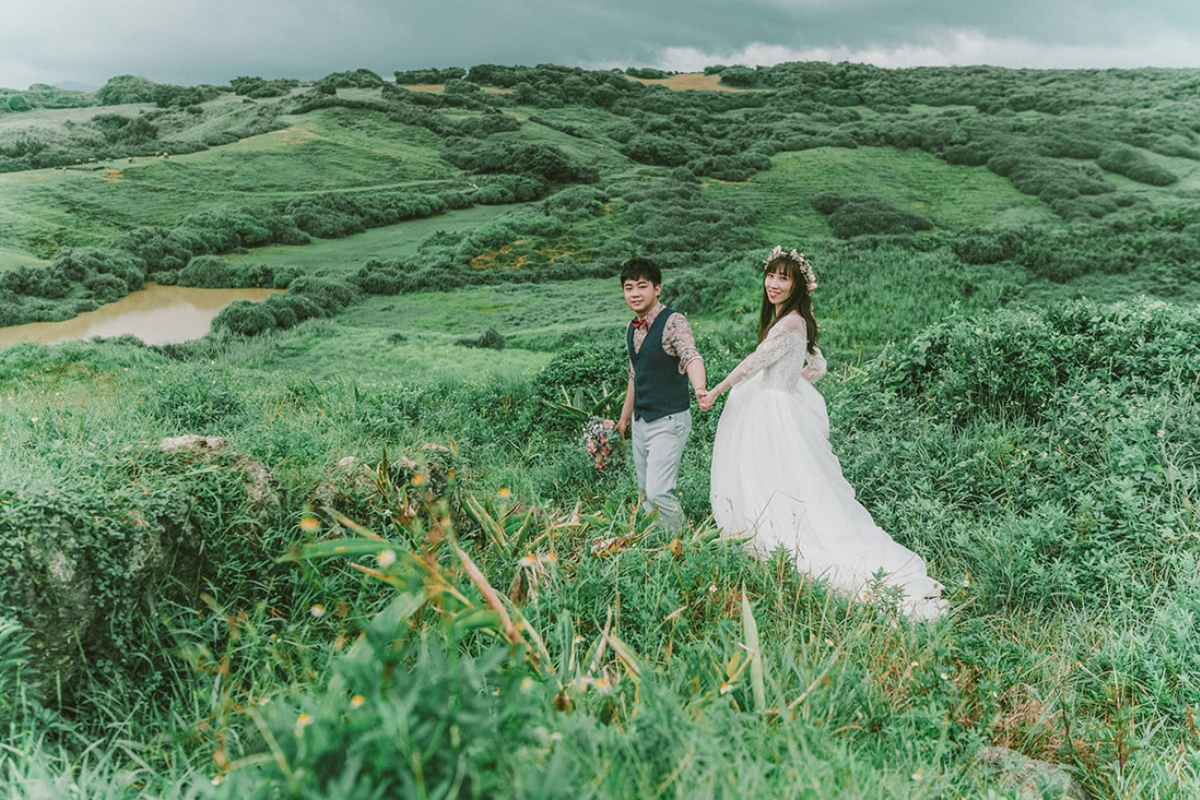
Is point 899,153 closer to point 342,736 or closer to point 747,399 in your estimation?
point 747,399

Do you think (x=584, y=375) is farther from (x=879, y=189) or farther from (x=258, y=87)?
(x=879, y=189)

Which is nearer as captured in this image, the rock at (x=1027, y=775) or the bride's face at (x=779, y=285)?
the rock at (x=1027, y=775)

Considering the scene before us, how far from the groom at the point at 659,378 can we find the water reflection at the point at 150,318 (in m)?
6.03

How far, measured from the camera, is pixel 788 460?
4.03 m

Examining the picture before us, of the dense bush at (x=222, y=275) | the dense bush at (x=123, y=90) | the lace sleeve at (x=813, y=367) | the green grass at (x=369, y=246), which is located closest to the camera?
the lace sleeve at (x=813, y=367)

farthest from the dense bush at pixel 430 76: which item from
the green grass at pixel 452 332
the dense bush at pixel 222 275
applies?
the dense bush at pixel 222 275

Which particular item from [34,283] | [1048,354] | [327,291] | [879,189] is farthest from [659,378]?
[879,189]

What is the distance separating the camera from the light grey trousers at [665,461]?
13.4ft

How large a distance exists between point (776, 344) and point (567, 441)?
2797 millimetres

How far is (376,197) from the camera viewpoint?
954 cm

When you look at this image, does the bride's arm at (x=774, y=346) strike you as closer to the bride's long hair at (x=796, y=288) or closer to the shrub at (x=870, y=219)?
the bride's long hair at (x=796, y=288)

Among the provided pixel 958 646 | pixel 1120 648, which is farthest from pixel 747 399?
pixel 1120 648

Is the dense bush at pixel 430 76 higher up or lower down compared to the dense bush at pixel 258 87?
higher up

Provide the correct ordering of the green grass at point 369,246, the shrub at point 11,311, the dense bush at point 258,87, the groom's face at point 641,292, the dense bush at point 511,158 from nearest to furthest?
the groom's face at point 641,292, the shrub at point 11,311, the green grass at point 369,246, the dense bush at point 258,87, the dense bush at point 511,158
